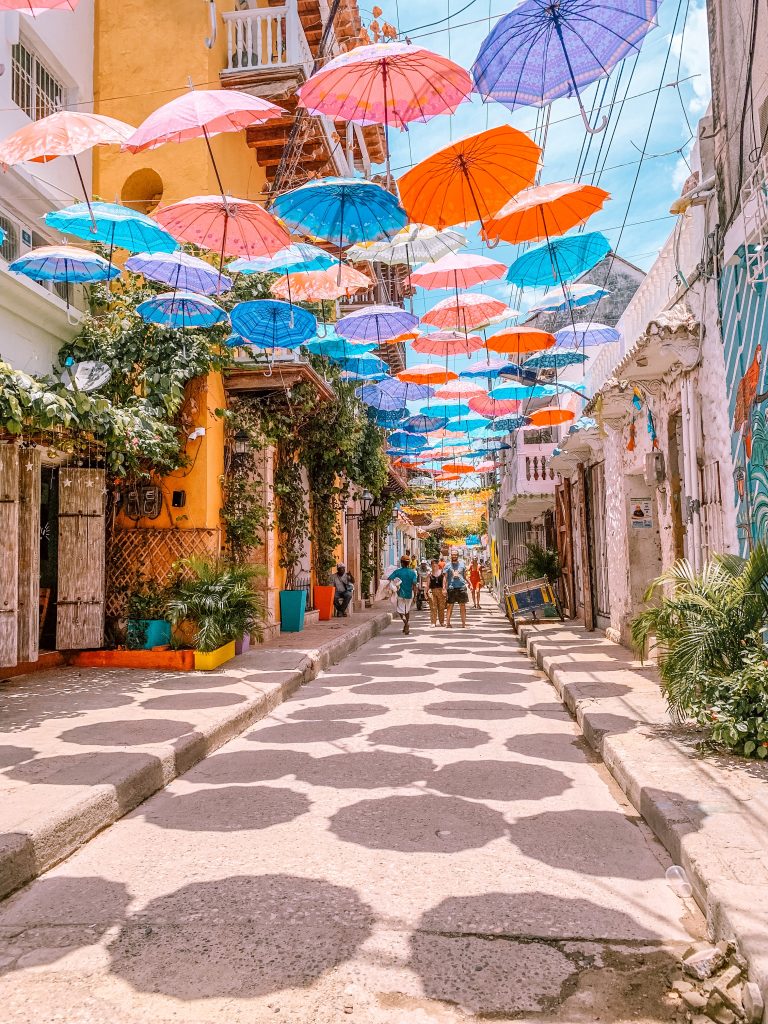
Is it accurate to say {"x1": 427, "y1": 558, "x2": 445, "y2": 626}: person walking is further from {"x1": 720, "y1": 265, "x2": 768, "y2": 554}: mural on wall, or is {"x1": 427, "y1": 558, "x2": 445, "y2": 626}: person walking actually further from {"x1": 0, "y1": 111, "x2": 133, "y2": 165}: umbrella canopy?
{"x1": 0, "y1": 111, "x2": 133, "y2": 165}: umbrella canopy

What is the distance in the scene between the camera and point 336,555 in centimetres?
2270

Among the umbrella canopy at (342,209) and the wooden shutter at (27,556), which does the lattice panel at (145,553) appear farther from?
the umbrella canopy at (342,209)

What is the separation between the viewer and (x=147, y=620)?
1194 centimetres

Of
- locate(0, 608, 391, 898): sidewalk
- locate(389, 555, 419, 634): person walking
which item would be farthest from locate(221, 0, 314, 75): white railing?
locate(389, 555, 419, 634): person walking

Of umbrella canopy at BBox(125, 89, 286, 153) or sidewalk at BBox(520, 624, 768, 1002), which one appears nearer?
sidewalk at BBox(520, 624, 768, 1002)

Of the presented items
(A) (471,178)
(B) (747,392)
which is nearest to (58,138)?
(A) (471,178)

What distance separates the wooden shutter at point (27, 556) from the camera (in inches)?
386

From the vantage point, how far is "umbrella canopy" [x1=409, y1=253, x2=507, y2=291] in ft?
34.0

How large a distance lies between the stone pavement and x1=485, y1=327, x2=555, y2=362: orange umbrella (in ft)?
25.6

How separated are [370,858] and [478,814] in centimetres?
103

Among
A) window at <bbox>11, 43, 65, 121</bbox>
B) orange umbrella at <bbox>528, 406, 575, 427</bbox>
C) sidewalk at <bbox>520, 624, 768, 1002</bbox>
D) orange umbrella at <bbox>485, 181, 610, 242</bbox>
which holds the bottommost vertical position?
sidewalk at <bbox>520, 624, 768, 1002</bbox>

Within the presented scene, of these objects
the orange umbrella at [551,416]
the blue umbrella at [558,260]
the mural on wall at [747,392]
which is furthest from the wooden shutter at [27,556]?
the orange umbrella at [551,416]

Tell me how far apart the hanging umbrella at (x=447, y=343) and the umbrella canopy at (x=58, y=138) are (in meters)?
8.03

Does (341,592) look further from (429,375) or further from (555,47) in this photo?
(555,47)
